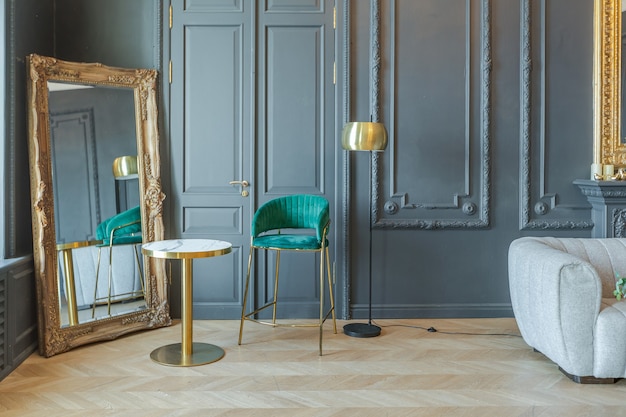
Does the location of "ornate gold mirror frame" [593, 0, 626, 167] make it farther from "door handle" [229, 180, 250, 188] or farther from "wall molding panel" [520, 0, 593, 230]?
"door handle" [229, 180, 250, 188]

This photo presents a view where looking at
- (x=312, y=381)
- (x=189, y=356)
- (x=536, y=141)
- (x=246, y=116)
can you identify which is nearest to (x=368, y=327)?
(x=312, y=381)

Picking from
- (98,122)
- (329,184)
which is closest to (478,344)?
(329,184)

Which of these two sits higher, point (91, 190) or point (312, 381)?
point (91, 190)

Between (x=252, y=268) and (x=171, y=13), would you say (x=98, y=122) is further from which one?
(x=252, y=268)

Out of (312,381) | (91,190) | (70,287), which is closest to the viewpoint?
(312,381)

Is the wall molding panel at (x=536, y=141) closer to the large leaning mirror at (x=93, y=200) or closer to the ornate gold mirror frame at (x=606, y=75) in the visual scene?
the ornate gold mirror frame at (x=606, y=75)

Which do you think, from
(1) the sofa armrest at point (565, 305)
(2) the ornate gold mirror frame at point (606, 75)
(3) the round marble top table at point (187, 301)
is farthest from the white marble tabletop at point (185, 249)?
(2) the ornate gold mirror frame at point (606, 75)

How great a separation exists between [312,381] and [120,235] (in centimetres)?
188

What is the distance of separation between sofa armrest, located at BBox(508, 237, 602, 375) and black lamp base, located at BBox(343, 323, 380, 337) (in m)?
1.19

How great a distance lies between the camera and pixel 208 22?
472 centimetres

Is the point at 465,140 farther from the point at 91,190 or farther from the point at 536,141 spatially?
the point at 91,190

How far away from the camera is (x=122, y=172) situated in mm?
4434

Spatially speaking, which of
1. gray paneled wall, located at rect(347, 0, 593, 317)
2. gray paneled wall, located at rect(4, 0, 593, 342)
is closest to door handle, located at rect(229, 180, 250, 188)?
gray paneled wall, located at rect(4, 0, 593, 342)

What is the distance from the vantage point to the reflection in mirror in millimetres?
4070
